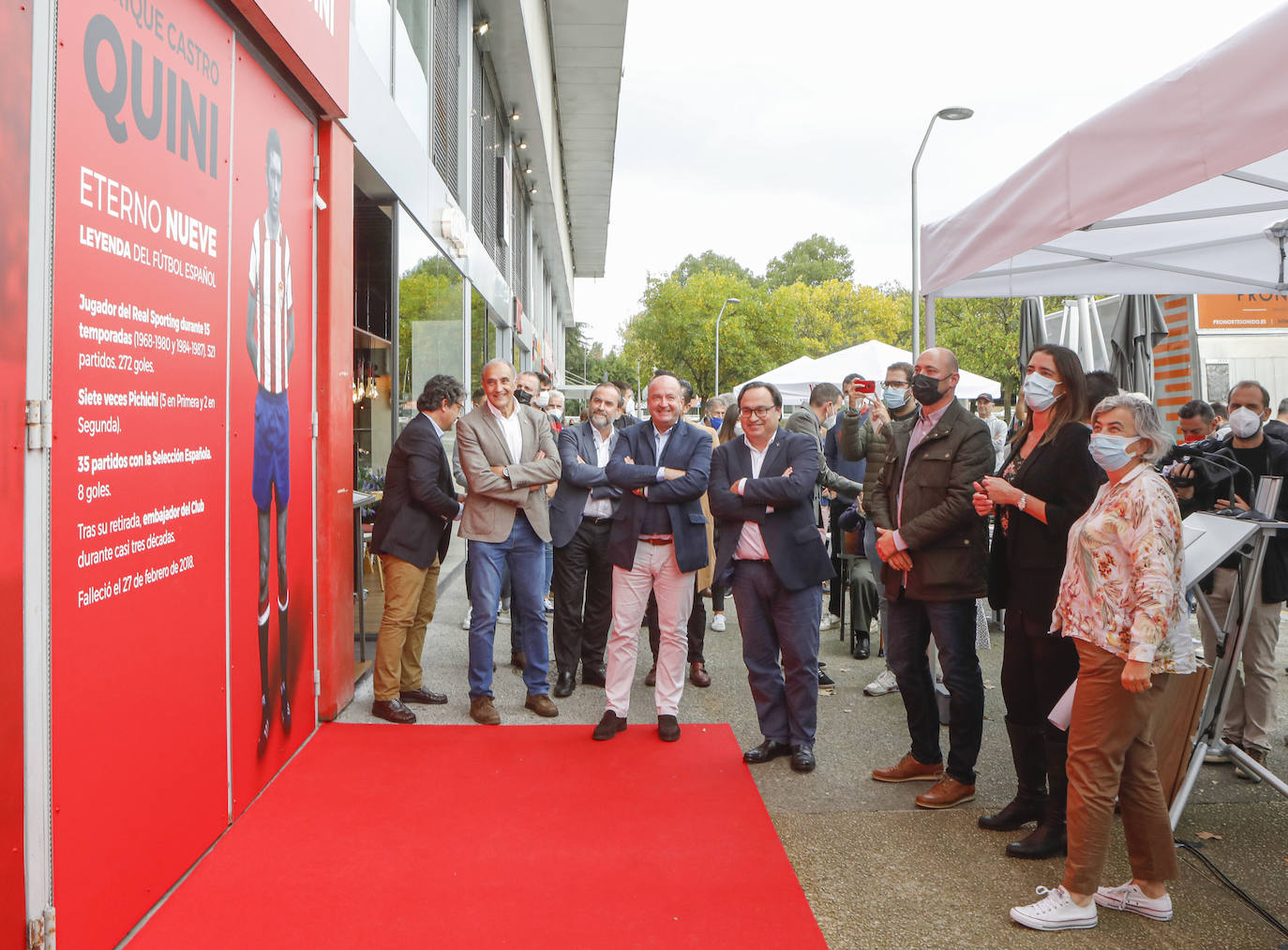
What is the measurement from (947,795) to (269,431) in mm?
3574

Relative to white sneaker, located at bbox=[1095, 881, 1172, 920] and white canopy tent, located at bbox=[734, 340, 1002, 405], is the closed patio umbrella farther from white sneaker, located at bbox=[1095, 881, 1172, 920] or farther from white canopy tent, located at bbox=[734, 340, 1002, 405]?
white sneaker, located at bbox=[1095, 881, 1172, 920]

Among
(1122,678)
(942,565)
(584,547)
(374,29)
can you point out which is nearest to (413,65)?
(374,29)

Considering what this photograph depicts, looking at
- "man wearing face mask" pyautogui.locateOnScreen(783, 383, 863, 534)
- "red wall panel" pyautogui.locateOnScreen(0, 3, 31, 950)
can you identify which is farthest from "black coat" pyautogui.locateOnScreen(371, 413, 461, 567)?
"red wall panel" pyautogui.locateOnScreen(0, 3, 31, 950)

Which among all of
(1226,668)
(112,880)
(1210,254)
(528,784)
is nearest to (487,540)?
(528,784)

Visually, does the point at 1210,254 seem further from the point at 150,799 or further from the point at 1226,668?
the point at 150,799

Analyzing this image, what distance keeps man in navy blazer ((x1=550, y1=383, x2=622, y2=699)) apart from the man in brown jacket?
2.16 m

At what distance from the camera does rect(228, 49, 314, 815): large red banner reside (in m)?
3.85

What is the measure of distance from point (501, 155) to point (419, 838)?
14257 millimetres

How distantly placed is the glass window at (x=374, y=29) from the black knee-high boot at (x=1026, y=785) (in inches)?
219

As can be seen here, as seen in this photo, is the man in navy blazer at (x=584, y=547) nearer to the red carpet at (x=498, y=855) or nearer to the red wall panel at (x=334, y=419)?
the red carpet at (x=498, y=855)

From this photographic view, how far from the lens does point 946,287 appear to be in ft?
19.0

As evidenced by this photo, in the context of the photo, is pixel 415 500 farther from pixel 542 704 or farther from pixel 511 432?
pixel 542 704

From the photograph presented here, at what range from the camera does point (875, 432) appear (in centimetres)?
685

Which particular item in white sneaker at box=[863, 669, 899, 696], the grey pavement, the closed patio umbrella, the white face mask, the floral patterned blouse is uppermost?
the closed patio umbrella
